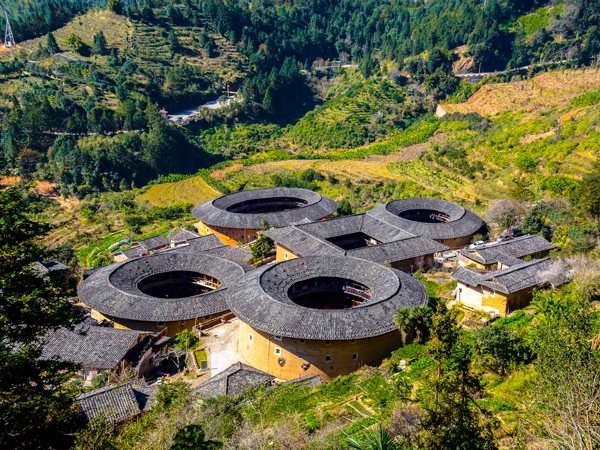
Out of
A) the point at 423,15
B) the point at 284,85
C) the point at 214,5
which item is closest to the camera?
the point at 284,85

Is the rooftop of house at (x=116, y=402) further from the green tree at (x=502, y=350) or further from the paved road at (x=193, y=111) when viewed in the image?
the paved road at (x=193, y=111)

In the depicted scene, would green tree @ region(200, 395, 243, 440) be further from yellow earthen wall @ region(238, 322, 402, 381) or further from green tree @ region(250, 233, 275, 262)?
green tree @ region(250, 233, 275, 262)

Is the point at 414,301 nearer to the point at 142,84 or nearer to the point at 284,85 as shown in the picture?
the point at 142,84

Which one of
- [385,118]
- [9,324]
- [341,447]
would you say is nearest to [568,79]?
[385,118]

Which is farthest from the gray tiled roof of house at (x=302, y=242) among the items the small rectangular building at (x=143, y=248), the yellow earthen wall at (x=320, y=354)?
the small rectangular building at (x=143, y=248)

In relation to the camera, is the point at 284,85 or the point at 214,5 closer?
the point at 284,85

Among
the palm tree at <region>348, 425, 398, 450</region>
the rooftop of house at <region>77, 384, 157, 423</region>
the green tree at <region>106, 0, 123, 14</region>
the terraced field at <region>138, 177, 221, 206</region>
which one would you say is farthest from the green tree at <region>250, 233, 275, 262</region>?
the green tree at <region>106, 0, 123, 14</region>

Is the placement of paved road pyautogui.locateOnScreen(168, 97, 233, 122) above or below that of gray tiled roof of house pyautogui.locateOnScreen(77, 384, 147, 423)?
above
